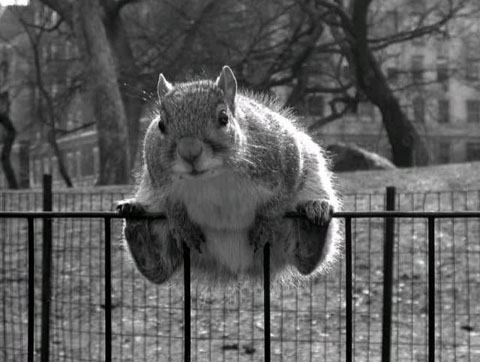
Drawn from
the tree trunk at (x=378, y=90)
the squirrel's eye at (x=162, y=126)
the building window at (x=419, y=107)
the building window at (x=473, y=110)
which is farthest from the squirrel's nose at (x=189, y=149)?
the building window at (x=473, y=110)

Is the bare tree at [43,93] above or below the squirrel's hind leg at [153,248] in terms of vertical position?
above

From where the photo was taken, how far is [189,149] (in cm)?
196

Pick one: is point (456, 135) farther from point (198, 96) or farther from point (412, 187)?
point (198, 96)

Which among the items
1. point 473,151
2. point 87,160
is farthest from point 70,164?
point 473,151

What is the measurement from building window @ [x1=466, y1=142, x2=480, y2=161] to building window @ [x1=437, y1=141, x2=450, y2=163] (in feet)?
3.44

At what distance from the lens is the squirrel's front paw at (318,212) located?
2.28m

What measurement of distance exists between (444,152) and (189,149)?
36425 millimetres

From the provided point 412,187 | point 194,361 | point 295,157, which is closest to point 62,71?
point 412,187

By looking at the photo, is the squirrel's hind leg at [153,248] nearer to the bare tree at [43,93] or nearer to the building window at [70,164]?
the bare tree at [43,93]

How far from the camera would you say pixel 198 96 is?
220cm

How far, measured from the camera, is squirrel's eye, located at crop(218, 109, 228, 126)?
214 cm

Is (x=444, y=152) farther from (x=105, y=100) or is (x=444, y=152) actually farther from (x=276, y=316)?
(x=276, y=316)

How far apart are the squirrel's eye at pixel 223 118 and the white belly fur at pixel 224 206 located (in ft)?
0.50

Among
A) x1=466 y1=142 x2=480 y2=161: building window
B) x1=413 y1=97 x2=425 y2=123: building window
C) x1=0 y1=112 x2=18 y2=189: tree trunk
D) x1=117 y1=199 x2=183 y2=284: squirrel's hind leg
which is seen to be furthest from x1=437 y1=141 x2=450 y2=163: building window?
x1=117 y1=199 x2=183 y2=284: squirrel's hind leg
